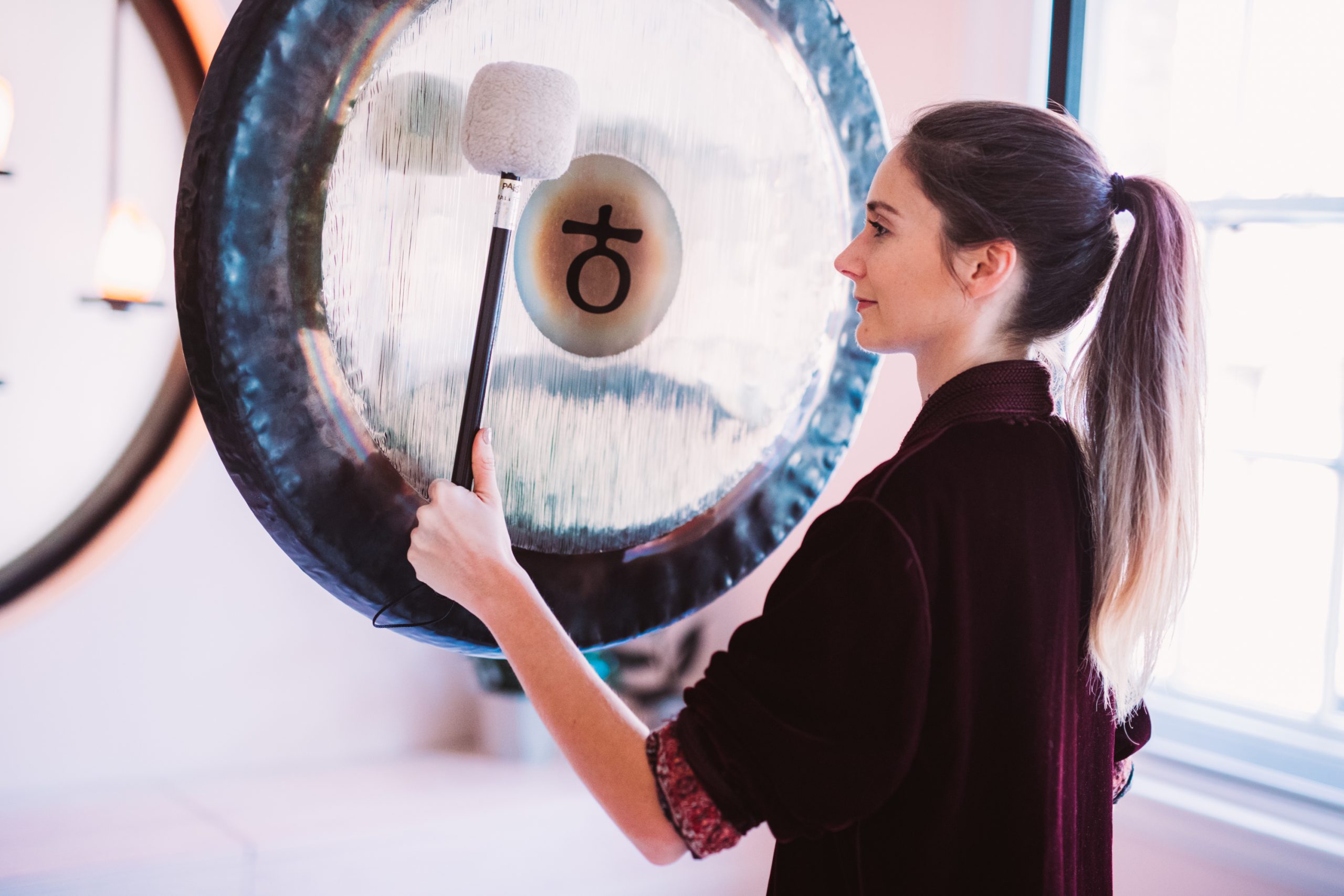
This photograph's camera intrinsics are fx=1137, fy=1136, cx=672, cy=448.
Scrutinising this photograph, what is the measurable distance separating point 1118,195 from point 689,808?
0.51m

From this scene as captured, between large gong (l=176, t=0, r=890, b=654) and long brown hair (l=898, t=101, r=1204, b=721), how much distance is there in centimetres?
16

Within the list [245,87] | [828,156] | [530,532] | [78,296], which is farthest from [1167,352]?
[78,296]

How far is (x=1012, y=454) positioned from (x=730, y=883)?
144 centimetres

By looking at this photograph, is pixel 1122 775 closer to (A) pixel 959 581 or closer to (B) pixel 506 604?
(A) pixel 959 581

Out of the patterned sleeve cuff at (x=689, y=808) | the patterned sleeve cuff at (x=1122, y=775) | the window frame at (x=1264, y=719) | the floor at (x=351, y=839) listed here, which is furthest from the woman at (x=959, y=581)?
the floor at (x=351, y=839)

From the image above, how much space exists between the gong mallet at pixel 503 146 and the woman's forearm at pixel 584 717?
91 millimetres

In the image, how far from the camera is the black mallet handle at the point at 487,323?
688 millimetres

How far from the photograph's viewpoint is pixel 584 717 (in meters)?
0.70

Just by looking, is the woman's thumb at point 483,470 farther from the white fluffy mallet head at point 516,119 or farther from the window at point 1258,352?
the window at point 1258,352

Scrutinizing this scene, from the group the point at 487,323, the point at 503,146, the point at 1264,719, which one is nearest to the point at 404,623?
the point at 487,323

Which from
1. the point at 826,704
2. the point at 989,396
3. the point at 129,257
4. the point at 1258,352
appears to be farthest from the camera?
the point at 1258,352

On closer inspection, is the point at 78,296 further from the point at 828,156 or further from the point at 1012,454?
the point at 1012,454

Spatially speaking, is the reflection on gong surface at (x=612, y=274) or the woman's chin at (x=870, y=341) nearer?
the reflection on gong surface at (x=612, y=274)

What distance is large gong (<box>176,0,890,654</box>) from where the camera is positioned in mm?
633
